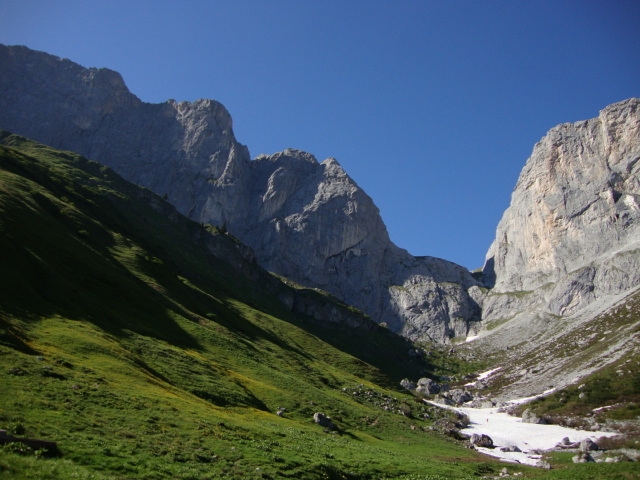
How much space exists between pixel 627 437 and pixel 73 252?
87.7 m

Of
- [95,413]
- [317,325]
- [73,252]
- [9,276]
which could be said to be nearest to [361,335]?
[317,325]

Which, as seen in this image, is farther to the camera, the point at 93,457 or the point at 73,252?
the point at 73,252

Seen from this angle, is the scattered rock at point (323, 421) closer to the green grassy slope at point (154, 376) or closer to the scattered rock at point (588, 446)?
the green grassy slope at point (154, 376)

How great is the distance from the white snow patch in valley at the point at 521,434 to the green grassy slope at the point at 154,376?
279 inches

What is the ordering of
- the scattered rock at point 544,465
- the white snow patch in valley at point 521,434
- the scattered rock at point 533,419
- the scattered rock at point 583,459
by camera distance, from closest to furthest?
the scattered rock at point 544,465 < the scattered rock at point 583,459 < the white snow patch in valley at point 521,434 < the scattered rock at point 533,419

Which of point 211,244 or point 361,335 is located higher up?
point 211,244

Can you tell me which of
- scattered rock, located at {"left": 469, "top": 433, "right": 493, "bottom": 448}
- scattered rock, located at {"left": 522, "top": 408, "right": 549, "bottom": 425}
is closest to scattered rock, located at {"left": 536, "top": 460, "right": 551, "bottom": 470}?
scattered rock, located at {"left": 469, "top": 433, "right": 493, "bottom": 448}

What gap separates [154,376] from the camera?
48969 millimetres

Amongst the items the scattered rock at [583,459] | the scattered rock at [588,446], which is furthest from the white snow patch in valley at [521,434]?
the scattered rock at [588,446]

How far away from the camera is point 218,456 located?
28031mm

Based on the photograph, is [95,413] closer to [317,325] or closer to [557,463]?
[557,463]

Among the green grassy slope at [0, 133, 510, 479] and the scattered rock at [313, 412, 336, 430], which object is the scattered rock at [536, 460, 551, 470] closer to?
the green grassy slope at [0, 133, 510, 479]

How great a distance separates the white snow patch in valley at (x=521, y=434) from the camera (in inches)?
2424

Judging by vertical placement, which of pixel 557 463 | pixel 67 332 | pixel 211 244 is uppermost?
pixel 211 244
